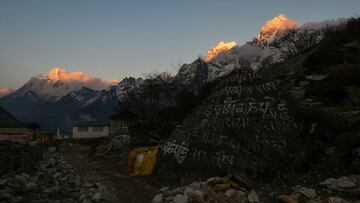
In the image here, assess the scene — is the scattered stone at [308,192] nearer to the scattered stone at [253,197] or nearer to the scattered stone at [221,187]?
the scattered stone at [253,197]

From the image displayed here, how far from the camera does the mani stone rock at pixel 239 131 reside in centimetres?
1889

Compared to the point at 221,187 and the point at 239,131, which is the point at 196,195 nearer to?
the point at 221,187

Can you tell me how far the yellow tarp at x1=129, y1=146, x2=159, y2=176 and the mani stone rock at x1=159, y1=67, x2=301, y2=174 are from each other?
6.66 ft

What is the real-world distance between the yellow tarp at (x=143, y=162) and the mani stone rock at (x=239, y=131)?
203 cm

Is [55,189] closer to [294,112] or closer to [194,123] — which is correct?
[194,123]

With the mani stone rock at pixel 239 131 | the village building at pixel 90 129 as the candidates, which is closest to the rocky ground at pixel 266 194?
the mani stone rock at pixel 239 131

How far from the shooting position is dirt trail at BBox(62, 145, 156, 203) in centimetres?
1895

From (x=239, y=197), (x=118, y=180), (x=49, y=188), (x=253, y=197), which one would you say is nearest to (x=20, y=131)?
(x=49, y=188)

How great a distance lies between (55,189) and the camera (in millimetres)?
22188

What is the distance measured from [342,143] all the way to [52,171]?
2057 cm

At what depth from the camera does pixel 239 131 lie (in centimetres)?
2016

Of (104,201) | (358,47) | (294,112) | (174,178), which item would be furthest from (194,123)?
(358,47)

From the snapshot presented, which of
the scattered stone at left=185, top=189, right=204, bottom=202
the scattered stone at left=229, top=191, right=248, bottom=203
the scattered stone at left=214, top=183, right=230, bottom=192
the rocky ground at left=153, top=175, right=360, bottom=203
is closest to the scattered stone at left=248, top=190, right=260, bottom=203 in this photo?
the rocky ground at left=153, top=175, right=360, bottom=203

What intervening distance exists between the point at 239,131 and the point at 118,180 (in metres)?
7.91
